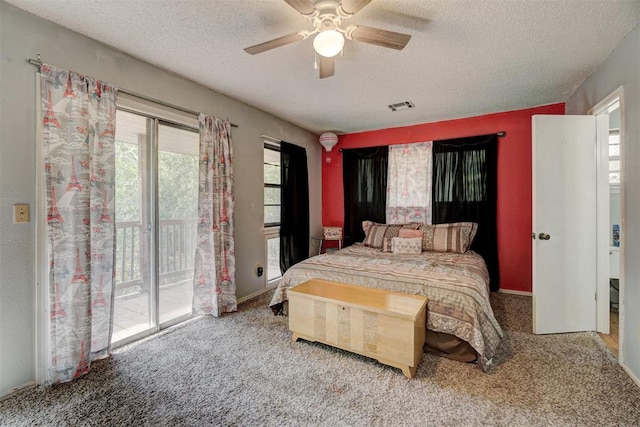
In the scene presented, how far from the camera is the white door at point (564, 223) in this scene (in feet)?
8.11

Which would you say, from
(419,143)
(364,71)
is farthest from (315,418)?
(419,143)

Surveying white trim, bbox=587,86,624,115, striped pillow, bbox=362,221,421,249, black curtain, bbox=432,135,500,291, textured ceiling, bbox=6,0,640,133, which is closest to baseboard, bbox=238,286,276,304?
striped pillow, bbox=362,221,421,249

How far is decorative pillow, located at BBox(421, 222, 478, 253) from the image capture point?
3487 mm

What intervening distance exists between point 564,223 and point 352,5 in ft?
8.23

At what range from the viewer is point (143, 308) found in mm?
2717

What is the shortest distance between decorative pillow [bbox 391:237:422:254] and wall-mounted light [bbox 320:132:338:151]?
6.44 ft

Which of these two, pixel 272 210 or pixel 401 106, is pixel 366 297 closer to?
pixel 272 210

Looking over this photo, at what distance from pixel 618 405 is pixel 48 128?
3.81 metres

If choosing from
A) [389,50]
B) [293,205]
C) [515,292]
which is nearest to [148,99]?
[389,50]

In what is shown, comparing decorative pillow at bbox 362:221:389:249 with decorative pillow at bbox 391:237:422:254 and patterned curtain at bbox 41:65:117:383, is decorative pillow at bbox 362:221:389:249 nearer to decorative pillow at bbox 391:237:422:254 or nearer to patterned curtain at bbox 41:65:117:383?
decorative pillow at bbox 391:237:422:254

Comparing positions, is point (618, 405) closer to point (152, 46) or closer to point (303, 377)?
point (303, 377)

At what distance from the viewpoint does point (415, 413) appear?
1578mm

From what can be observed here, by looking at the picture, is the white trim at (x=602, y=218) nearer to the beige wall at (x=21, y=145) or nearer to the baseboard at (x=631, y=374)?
the baseboard at (x=631, y=374)

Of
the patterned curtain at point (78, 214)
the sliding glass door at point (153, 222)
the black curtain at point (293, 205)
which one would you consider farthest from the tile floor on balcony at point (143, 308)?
the black curtain at point (293, 205)
